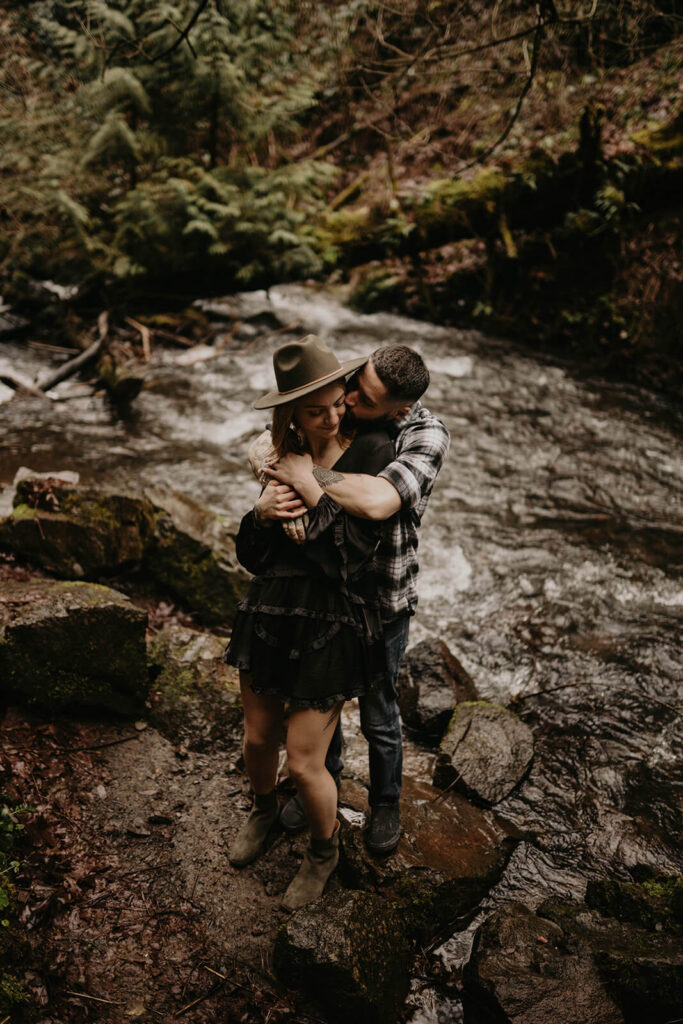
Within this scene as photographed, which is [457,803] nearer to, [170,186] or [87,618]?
[87,618]

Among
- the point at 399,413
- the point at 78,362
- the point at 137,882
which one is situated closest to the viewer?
the point at 399,413

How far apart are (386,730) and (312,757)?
0.52 m

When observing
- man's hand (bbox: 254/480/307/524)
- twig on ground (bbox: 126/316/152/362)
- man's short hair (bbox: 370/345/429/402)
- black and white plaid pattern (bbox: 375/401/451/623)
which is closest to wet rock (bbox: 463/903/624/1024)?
black and white plaid pattern (bbox: 375/401/451/623)

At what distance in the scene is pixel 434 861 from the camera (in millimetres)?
3152

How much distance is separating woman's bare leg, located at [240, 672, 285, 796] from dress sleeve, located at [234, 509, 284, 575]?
1.79ft

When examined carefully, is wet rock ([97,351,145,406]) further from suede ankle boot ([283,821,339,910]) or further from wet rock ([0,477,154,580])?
suede ankle boot ([283,821,339,910])

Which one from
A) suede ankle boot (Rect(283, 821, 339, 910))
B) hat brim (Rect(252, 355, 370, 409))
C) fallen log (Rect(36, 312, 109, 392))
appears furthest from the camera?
fallen log (Rect(36, 312, 109, 392))

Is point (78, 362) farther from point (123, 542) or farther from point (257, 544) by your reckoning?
point (257, 544)

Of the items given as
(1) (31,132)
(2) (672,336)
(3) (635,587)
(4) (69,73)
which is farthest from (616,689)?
(4) (69,73)

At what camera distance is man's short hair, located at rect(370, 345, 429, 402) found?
2.39m

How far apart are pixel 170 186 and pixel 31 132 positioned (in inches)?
161

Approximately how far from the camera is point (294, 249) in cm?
1284

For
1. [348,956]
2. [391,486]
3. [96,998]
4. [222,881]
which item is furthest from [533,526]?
[96,998]

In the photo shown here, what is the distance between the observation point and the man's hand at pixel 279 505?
2334mm
